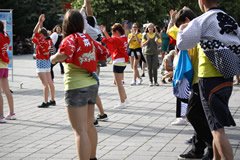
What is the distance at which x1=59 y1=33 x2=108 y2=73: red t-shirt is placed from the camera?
18.3 ft

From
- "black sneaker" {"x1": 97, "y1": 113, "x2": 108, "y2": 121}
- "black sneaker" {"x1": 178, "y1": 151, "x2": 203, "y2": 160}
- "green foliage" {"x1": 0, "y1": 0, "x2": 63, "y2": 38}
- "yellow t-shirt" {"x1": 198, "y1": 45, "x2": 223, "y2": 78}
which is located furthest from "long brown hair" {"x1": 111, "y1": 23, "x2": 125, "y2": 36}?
"green foliage" {"x1": 0, "y1": 0, "x2": 63, "y2": 38}

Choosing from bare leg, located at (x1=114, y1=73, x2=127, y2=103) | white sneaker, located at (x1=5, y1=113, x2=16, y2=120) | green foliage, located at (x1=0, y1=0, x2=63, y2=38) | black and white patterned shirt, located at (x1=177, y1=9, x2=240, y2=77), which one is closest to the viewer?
black and white patterned shirt, located at (x1=177, y1=9, x2=240, y2=77)

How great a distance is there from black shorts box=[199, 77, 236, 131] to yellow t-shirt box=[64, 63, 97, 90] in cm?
133

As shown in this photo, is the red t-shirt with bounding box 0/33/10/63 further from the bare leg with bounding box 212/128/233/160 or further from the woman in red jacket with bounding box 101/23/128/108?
the bare leg with bounding box 212/128/233/160

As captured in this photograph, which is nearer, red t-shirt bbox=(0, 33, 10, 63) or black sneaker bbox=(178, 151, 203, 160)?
black sneaker bbox=(178, 151, 203, 160)

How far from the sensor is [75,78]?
5719 millimetres

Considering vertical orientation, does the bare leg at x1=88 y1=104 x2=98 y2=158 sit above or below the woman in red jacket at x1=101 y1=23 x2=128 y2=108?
below

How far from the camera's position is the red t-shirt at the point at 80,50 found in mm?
5590

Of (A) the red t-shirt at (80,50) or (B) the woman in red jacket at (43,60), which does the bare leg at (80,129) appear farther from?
(B) the woman in red jacket at (43,60)

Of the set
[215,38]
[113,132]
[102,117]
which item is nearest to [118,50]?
[102,117]

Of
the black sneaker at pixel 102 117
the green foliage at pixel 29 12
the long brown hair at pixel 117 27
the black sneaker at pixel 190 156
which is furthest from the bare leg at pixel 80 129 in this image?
the green foliage at pixel 29 12

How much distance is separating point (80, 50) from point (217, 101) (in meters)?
1.62

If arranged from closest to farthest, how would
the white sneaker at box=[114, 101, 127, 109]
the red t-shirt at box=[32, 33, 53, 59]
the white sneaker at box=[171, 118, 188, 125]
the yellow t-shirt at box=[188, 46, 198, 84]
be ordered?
the yellow t-shirt at box=[188, 46, 198, 84]
the white sneaker at box=[171, 118, 188, 125]
the white sneaker at box=[114, 101, 127, 109]
the red t-shirt at box=[32, 33, 53, 59]

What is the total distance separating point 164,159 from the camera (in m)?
6.55
